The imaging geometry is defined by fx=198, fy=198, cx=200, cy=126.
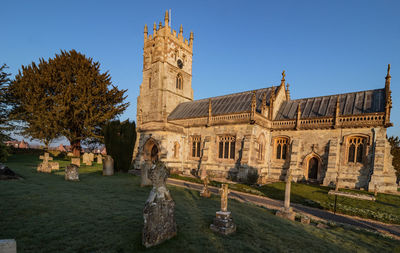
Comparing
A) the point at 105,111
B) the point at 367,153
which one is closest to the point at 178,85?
the point at 105,111

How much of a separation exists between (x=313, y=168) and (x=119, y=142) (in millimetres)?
19569

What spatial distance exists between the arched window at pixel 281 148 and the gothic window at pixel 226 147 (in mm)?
5408

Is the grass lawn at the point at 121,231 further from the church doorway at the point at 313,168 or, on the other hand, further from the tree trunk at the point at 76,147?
the tree trunk at the point at 76,147

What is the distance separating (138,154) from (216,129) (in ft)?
31.9

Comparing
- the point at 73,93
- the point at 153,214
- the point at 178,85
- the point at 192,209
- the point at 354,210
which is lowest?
the point at 354,210

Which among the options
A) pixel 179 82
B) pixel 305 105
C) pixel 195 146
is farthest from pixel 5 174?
pixel 305 105

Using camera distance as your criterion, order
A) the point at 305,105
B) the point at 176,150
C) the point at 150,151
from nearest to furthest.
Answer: the point at 305,105 < the point at 176,150 < the point at 150,151

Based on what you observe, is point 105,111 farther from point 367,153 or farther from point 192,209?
point 367,153

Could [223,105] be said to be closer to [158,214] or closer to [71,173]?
[71,173]

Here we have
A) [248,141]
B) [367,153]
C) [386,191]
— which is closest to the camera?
[386,191]

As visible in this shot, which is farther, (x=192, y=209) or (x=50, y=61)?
(x=50, y=61)

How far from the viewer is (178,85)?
109 feet

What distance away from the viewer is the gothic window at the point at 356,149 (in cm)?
1825

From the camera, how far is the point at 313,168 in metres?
20.4
